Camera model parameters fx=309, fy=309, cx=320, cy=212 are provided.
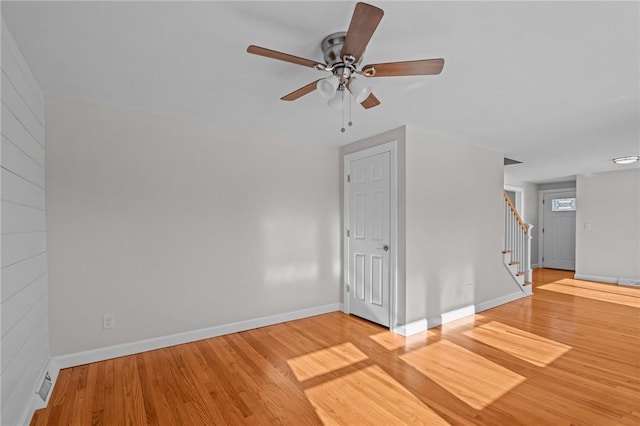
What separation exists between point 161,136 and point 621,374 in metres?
4.69

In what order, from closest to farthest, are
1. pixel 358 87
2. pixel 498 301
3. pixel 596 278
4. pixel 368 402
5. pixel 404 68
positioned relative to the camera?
pixel 404 68, pixel 358 87, pixel 368 402, pixel 498 301, pixel 596 278

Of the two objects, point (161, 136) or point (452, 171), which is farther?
point (452, 171)

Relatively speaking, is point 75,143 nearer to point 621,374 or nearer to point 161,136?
point 161,136

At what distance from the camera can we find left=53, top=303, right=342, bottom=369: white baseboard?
272cm

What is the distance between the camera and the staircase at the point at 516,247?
498 cm

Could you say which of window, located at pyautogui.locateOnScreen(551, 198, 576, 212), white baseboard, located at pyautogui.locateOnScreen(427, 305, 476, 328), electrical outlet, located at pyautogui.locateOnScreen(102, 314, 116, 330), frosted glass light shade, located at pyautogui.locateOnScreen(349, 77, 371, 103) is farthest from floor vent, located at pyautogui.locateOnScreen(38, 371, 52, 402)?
window, located at pyautogui.locateOnScreen(551, 198, 576, 212)

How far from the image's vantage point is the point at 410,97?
2691 millimetres

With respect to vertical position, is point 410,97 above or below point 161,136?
above

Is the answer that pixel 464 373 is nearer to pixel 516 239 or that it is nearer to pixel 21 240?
pixel 21 240

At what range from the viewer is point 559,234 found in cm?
805

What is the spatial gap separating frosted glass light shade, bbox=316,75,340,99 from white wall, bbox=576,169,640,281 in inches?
293

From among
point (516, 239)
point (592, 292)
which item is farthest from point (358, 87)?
point (592, 292)

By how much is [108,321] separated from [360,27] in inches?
125

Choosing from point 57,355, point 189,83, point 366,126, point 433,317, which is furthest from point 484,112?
point 57,355
